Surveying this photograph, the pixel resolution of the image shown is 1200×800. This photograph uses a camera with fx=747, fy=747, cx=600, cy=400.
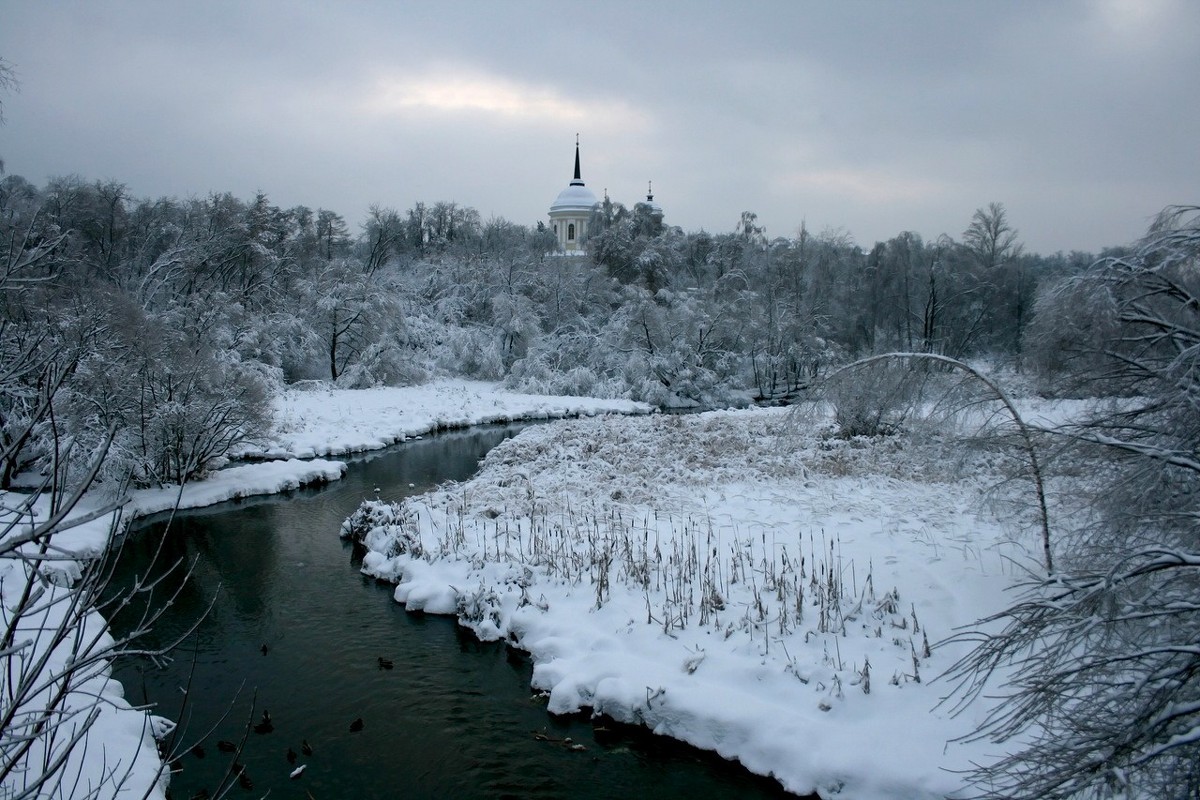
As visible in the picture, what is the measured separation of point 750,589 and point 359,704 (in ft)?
14.7

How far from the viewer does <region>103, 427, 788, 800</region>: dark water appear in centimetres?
638

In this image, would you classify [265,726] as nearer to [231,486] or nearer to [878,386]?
[878,386]

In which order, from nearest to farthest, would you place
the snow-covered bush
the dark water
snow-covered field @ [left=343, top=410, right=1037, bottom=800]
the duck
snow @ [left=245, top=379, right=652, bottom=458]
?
1. the dark water
2. snow-covered field @ [left=343, top=410, right=1037, bottom=800]
3. the duck
4. the snow-covered bush
5. snow @ [left=245, top=379, right=652, bottom=458]

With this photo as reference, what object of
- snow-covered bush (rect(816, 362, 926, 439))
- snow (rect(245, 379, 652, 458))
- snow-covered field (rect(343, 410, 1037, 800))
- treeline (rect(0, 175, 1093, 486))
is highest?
treeline (rect(0, 175, 1093, 486))

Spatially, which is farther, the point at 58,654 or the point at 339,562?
the point at 339,562

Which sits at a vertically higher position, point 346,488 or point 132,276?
point 132,276

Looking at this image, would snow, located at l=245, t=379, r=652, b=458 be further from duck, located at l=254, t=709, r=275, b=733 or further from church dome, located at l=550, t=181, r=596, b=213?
church dome, located at l=550, t=181, r=596, b=213

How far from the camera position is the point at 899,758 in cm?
599

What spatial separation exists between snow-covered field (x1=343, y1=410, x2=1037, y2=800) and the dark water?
0.35 m

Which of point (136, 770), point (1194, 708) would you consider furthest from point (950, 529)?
point (136, 770)

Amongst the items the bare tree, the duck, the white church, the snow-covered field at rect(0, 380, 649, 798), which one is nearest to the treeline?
the snow-covered field at rect(0, 380, 649, 798)

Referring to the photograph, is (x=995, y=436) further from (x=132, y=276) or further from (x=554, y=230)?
(x=554, y=230)

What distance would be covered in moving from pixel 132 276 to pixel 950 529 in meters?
35.6

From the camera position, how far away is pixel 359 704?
24.7 feet
